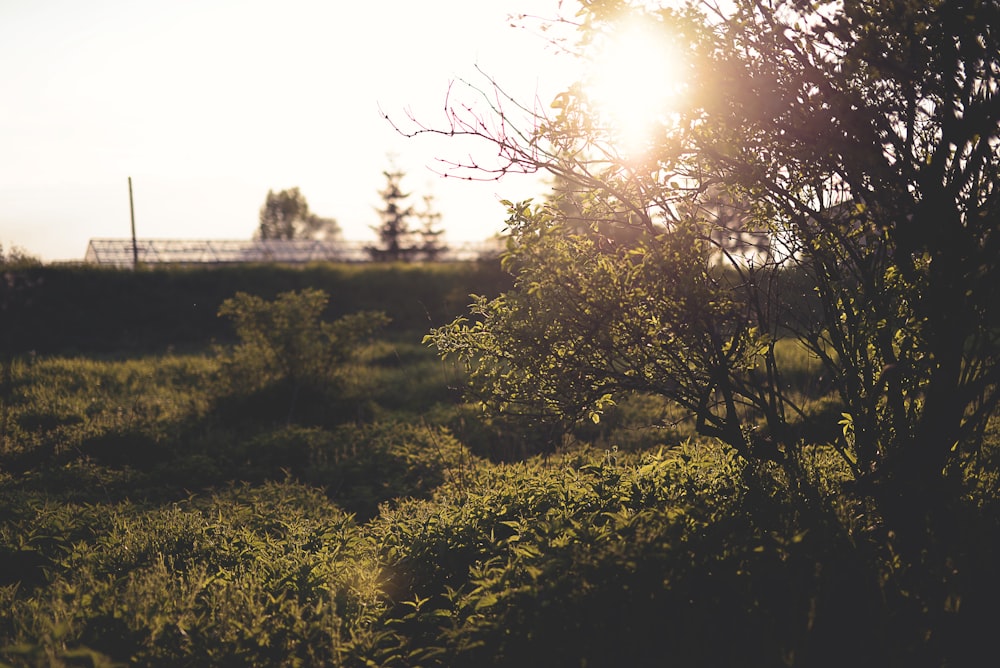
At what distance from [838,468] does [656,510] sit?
84.1 inches

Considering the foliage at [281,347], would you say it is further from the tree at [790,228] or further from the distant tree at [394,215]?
the distant tree at [394,215]

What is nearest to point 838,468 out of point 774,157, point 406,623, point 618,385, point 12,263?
point 618,385

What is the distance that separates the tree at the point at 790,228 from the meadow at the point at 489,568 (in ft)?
2.19

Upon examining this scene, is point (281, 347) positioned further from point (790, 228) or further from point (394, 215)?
point (394, 215)

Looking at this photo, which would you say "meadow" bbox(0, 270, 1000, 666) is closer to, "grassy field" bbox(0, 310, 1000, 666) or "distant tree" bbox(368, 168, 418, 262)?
"grassy field" bbox(0, 310, 1000, 666)

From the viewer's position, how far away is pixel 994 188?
12.7 ft

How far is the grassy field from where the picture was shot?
10.3 feet

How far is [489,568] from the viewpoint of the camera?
405 centimetres

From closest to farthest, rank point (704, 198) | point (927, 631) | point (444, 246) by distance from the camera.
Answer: point (927, 631) → point (704, 198) → point (444, 246)

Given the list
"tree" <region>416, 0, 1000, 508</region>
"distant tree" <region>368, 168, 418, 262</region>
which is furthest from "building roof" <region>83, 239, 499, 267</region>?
"tree" <region>416, 0, 1000, 508</region>

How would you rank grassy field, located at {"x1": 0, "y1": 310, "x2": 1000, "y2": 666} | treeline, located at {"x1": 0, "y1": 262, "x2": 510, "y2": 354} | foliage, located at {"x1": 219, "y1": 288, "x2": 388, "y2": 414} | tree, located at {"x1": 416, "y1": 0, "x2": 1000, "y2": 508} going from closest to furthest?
grassy field, located at {"x1": 0, "y1": 310, "x2": 1000, "y2": 666}, tree, located at {"x1": 416, "y1": 0, "x2": 1000, "y2": 508}, foliage, located at {"x1": 219, "y1": 288, "x2": 388, "y2": 414}, treeline, located at {"x1": 0, "y1": 262, "x2": 510, "y2": 354}

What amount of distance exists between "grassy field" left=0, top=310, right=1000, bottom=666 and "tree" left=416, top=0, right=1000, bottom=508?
0.63m

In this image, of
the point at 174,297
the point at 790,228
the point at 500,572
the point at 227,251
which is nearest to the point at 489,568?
the point at 500,572

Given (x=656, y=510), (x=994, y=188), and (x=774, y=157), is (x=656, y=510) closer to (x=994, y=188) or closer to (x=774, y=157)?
(x=774, y=157)
